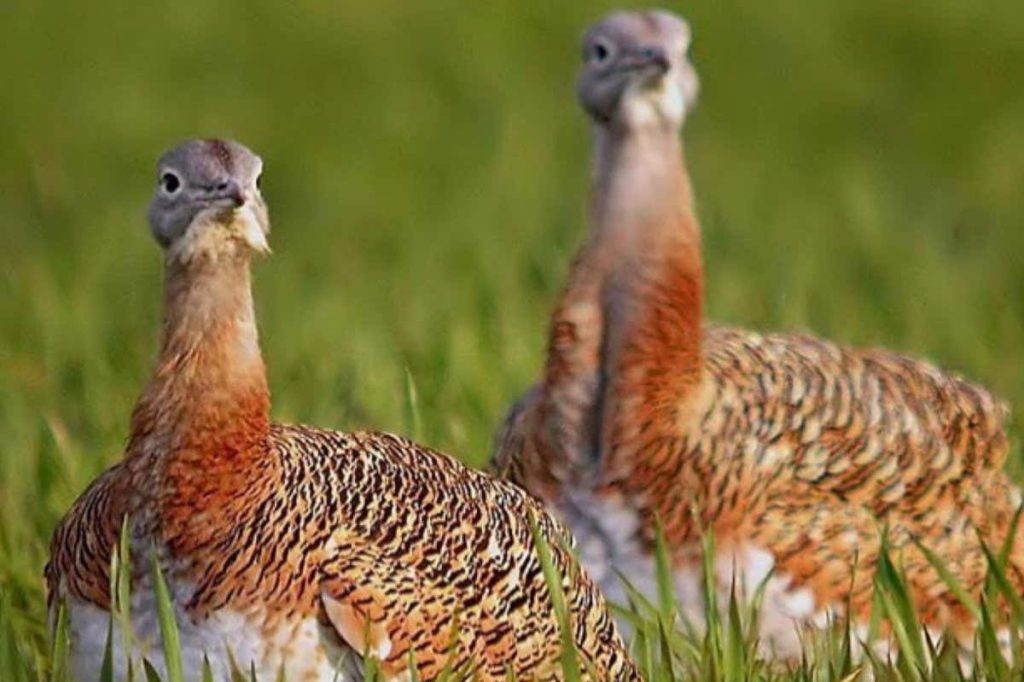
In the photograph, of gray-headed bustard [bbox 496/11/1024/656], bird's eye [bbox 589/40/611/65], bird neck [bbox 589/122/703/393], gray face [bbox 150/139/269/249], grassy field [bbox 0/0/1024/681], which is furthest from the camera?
grassy field [bbox 0/0/1024/681]

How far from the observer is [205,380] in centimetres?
425

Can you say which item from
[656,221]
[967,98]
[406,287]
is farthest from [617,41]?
[967,98]

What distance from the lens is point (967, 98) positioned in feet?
34.3

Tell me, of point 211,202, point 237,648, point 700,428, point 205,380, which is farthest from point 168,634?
point 700,428

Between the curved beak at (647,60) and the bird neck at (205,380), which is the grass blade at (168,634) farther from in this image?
the curved beak at (647,60)

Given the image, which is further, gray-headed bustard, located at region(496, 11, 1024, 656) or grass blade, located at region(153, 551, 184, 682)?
gray-headed bustard, located at region(496, 11, 1024, 656)

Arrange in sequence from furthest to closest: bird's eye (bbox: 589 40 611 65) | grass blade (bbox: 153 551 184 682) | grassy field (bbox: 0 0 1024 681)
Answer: grassy field (bbox: 0 0 1024 681) → bird's eye (bbox: 589 40 611 65) → grass blade (bbox: 153 551 184 682)

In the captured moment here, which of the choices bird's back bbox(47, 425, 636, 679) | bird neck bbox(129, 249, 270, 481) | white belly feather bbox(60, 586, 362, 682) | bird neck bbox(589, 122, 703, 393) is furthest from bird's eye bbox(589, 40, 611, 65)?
white belly feather bbox(60, 586, 362, 682)

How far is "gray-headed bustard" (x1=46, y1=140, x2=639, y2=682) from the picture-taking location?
4062 mm

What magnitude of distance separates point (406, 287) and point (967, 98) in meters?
3.50

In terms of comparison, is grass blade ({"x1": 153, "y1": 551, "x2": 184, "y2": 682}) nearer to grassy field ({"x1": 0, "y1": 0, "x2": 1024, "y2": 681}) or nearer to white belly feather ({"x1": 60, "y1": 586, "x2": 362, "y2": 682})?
white belly feather ({"x1": 60, "y1": 586, "x2": 362, "y2": 682})

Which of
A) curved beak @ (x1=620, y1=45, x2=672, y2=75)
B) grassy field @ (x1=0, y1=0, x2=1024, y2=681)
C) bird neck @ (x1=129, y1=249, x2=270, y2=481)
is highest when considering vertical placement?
curved beak @ (x1=620, y1=45, x2=672, y2=75)

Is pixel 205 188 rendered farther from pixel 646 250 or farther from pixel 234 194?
pixel 646 250

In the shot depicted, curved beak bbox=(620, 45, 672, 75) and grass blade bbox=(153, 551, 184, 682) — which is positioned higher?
curved beak bbox=(620, 45, 672, 75)
